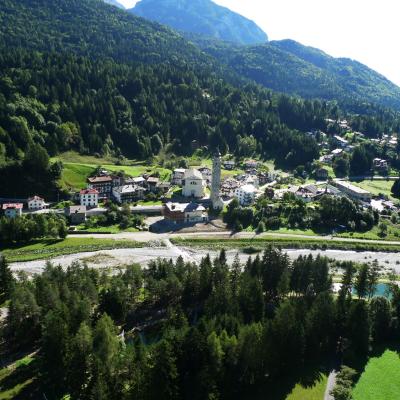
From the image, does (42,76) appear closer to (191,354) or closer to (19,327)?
(19,327)

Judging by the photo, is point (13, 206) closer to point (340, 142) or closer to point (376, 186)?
point (376, 186)

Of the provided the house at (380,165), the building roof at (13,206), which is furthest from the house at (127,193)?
the house at (380,165)

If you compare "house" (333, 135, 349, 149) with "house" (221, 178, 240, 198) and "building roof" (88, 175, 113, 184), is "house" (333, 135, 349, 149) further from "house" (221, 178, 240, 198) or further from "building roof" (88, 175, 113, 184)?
"building roof" (88, 175, 113, 184)

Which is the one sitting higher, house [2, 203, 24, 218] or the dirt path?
house [2, 203, 24, 218]

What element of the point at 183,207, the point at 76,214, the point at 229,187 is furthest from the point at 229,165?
the point at 76,214

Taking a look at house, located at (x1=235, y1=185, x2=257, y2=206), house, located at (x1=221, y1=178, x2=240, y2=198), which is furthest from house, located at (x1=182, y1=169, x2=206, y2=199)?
house, located at (x1=235, y1=185, x2=257, y2=206)

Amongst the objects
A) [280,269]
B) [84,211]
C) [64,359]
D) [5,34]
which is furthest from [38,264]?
[5,34]
